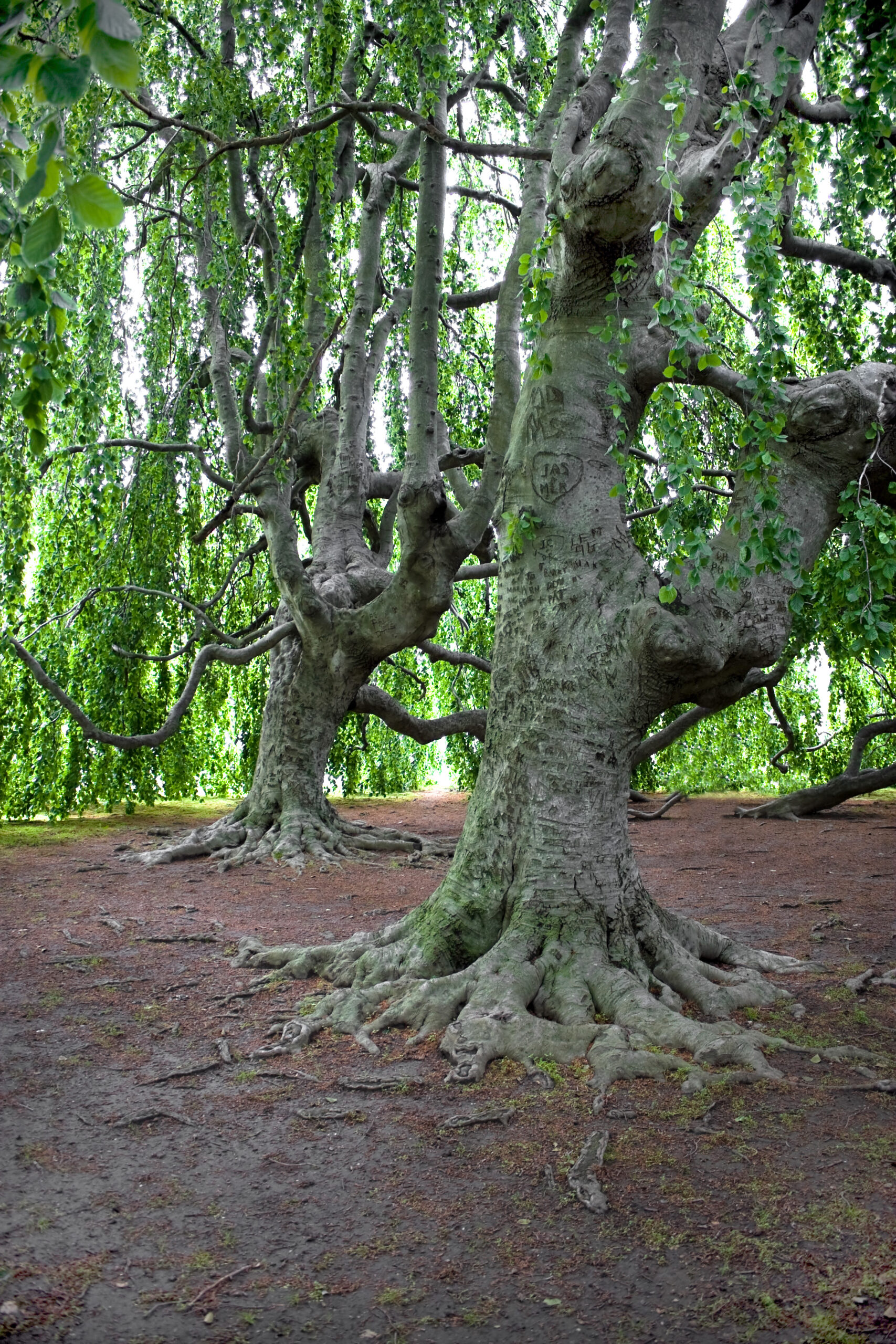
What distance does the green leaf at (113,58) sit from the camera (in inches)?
42.0

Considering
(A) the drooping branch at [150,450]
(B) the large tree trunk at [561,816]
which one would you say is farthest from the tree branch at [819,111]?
(A) the drooping branch at [150,450]

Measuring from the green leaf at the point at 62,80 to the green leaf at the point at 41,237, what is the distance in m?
0.19

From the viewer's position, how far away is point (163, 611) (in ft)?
25.7

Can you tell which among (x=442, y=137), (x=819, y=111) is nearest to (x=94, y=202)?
(x=442, y=137)

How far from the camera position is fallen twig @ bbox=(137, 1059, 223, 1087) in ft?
8.52

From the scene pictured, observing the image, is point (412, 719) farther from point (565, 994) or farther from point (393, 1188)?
point (393, 1188)

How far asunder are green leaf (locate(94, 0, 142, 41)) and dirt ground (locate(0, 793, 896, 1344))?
179 cm

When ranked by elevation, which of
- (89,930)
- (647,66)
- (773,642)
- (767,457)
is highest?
(647,66)

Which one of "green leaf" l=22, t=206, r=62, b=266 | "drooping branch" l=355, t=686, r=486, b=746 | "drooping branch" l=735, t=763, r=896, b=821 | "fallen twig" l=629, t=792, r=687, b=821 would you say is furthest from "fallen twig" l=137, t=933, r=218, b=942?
"drooping branch" l=735, t=763, r=896, b=821

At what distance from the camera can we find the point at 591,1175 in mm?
2066

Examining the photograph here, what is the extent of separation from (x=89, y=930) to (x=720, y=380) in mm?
3313

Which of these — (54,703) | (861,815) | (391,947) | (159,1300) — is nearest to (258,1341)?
(159,1300)

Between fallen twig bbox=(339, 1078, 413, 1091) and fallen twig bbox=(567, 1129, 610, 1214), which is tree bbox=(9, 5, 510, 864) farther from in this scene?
fallen twig bbox=(567, 1129, 610, 1214)

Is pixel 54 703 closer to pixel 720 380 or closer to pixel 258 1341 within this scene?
pixel 720 380
